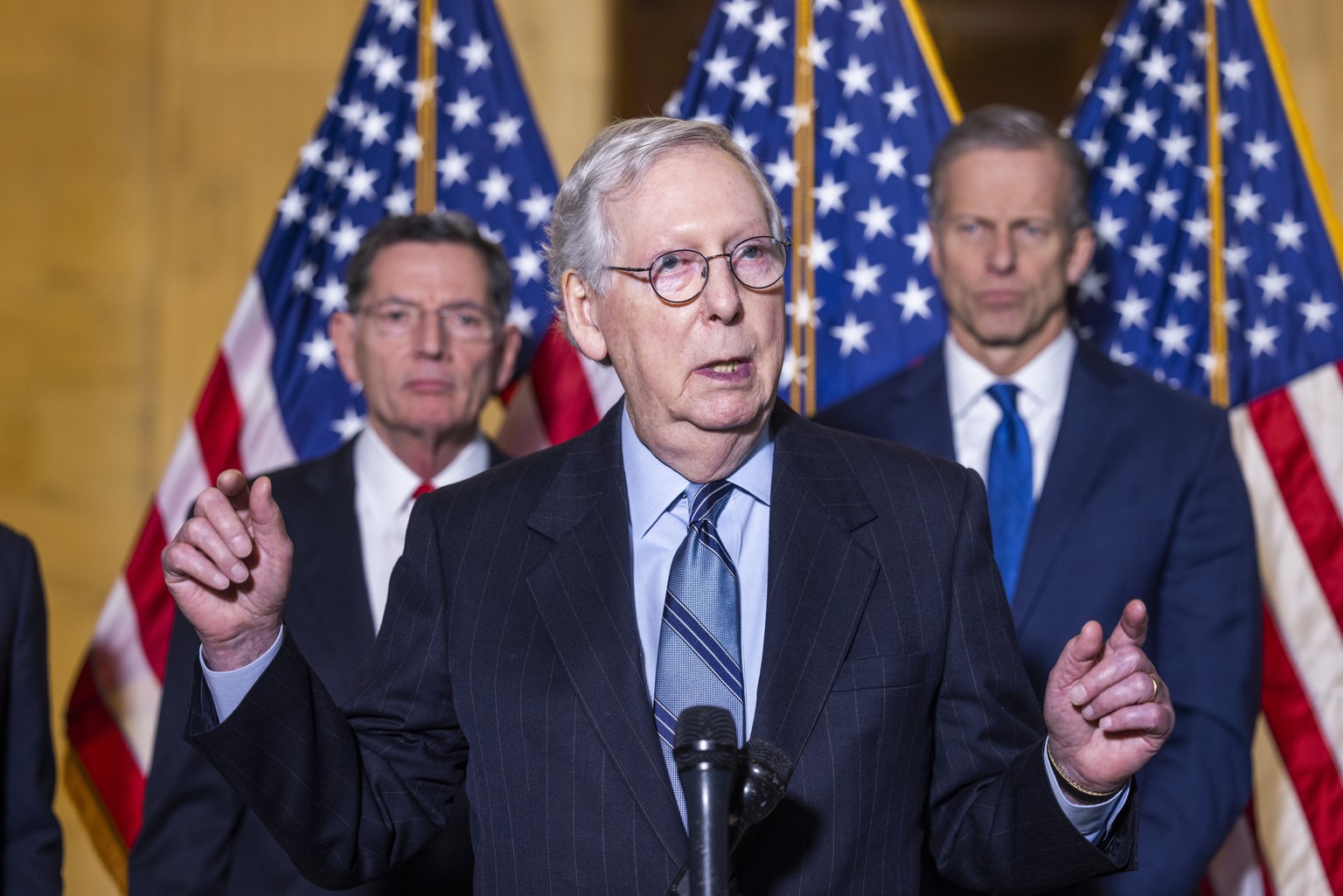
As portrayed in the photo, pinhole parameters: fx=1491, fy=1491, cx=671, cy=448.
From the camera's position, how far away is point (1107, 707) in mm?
1672

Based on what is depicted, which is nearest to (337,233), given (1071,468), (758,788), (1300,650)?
(1071,468)

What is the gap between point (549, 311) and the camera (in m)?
4.12

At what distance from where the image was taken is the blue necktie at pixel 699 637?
1857 mm

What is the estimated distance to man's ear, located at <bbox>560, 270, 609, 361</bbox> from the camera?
2113 millimetres

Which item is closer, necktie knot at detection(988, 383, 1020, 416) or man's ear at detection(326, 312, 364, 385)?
necktie knot at detection(988, 383, 1020, 416)

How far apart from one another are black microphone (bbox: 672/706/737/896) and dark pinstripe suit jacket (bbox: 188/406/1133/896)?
464 millimetres

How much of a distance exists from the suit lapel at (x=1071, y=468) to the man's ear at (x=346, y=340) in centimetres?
156

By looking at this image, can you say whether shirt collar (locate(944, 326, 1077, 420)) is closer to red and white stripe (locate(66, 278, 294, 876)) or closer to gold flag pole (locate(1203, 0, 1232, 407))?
gold flag pole (locate(1203, 0, 1232, 407))

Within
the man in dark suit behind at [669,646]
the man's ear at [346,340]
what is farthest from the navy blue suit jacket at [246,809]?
the man in dark suit behind at [669,646]

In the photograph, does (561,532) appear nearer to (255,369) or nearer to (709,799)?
(709,799)

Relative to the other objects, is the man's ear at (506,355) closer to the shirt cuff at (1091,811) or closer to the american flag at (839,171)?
the american flag at (839,171)

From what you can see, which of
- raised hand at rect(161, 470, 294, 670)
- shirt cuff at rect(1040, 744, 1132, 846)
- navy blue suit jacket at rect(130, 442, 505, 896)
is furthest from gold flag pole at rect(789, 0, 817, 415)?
raised hand at rect(161, 470, 294, 670)

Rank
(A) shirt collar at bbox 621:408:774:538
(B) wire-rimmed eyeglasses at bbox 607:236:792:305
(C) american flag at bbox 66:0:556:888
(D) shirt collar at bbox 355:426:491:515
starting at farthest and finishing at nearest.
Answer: (C) american flag at bbox 66:0:556:888
(D) shirt collar at bbox 355:426:491:515
(A) shirt collar at bbox 621:408:774:538
(B) wire-rimmed eyeglasses at bbox 607:236:792:305

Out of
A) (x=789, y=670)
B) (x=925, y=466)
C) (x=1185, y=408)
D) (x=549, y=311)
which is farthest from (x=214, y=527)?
(x=549, y=311)
